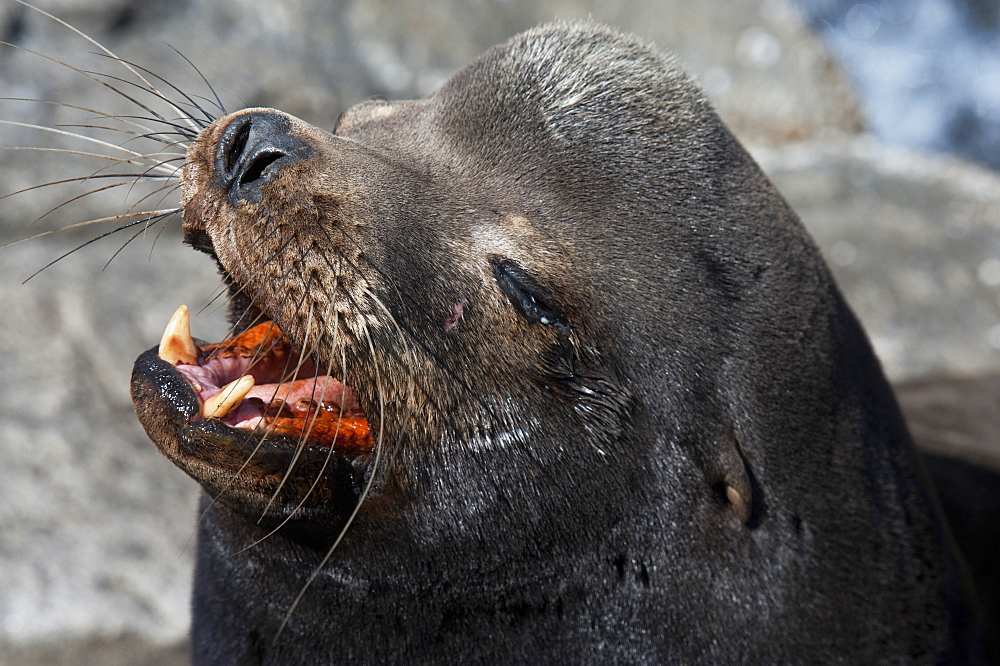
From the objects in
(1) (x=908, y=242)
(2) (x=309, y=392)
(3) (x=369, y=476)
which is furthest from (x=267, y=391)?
(1) (x=908, y=242)

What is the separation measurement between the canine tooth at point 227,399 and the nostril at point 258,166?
1.71 ft

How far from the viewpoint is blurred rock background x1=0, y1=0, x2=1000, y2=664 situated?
461 cm

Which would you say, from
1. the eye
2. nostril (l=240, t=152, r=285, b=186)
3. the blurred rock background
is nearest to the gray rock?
the blurred rock background

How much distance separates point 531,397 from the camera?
2.40 meters

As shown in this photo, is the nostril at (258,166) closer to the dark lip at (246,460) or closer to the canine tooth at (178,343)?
the canine tooth at (178,343)

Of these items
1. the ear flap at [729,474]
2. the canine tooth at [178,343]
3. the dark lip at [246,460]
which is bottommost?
the dark lip at [246,460]

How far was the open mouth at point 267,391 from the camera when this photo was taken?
2289 millimetres

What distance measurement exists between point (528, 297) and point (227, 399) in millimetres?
824

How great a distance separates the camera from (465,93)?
2814 mm

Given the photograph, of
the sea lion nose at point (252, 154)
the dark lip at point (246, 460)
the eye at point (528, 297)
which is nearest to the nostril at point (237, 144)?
the sea lion nose at point (252, 154)

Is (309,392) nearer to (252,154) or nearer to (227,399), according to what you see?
(227,399)

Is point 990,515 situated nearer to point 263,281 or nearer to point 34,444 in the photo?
point 263,281

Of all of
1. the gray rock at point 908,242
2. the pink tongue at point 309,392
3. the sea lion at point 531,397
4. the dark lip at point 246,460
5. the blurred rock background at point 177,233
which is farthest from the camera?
the gray rock at point 908,242

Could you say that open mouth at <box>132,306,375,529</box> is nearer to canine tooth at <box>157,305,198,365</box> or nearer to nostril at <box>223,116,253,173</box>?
canine tooth at <box>157,305,198,365</box>
